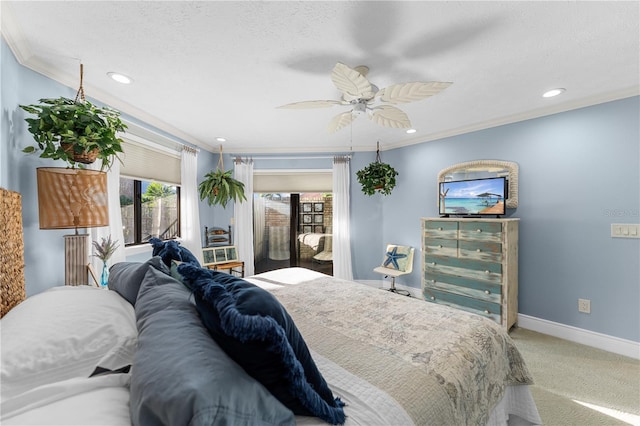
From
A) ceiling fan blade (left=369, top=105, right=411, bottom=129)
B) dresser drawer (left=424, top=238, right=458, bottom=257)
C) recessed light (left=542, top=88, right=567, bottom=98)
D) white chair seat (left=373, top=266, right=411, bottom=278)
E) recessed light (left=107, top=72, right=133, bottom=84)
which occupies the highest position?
recessed light (left=107, top=72, right=133, bottom=84)

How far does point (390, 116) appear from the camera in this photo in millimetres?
2096

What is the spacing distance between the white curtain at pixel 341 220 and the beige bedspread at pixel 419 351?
8.28 ft

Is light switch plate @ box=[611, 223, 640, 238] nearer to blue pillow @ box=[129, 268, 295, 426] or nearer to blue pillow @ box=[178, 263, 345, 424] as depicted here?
blue pillow @ box=[178, 263, 345, 424]

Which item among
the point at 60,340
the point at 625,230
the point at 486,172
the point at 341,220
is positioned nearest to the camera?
the point at 60,340

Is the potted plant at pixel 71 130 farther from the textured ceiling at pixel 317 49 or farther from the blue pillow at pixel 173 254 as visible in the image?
the blue pillow at pixel 173 254

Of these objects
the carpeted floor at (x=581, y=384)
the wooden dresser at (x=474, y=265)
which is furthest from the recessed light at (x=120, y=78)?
the carpeted floor at (x=581, y=384)

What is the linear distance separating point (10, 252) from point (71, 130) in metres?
0.75

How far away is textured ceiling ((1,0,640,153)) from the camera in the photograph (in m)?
1.46

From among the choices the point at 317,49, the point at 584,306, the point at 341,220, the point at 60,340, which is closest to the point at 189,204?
the point at 341,220

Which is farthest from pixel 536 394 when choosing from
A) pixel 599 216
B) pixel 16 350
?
pixel 16 350

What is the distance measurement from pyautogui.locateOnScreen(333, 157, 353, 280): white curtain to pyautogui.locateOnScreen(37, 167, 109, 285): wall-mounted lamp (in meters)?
3.24

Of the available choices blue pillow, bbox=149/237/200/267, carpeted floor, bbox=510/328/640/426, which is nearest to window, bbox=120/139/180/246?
blue pillow, bbox=149/237/200/267

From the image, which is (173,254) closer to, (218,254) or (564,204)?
(218,254)

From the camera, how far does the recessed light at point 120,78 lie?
2.08 meters
